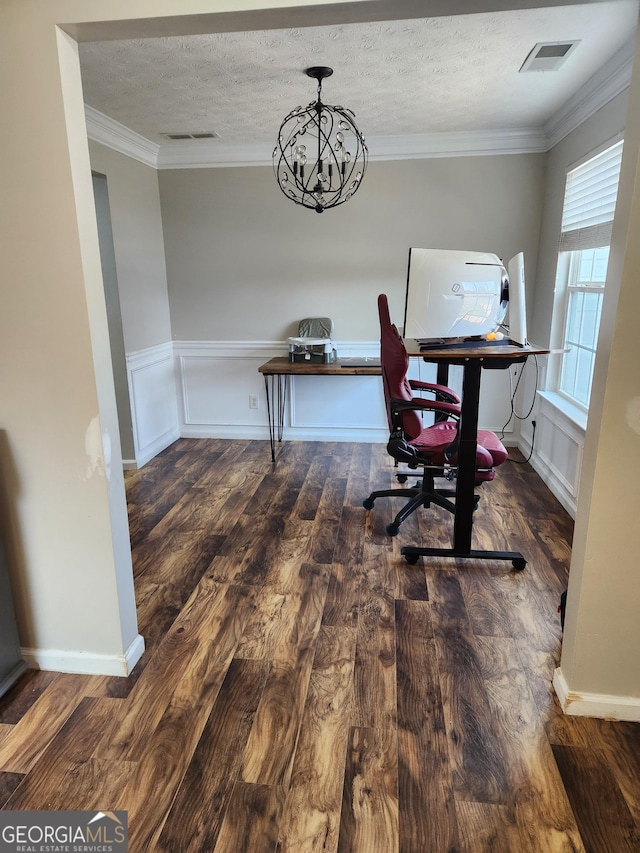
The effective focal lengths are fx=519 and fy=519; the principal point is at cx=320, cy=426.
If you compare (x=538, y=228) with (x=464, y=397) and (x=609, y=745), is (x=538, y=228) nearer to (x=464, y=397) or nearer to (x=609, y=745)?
(x=464, y=397)

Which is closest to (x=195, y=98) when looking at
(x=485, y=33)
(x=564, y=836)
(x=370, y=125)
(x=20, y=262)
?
(x=370, y=125)

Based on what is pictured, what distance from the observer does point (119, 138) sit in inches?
143

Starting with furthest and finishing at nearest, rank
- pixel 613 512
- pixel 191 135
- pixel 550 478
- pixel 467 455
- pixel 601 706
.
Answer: pixel 191 135
pixel 550 478
pixel 467 455
pixel 601 706
pixel 613 512

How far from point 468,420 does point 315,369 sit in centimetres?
166

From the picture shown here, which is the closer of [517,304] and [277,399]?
[517,304]

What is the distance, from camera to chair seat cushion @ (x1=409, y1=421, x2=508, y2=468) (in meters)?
2.54

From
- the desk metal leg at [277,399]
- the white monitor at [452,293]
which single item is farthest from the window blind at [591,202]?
the desk metal leg at [277,399]

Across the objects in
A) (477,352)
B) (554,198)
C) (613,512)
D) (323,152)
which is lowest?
(613,512)

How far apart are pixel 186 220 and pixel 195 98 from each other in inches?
54.2

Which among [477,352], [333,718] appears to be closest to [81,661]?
[333,718]

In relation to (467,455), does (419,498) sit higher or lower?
lower

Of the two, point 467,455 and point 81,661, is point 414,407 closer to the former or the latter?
point 467,455

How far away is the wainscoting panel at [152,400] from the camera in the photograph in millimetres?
3977

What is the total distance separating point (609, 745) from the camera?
1563 mm
